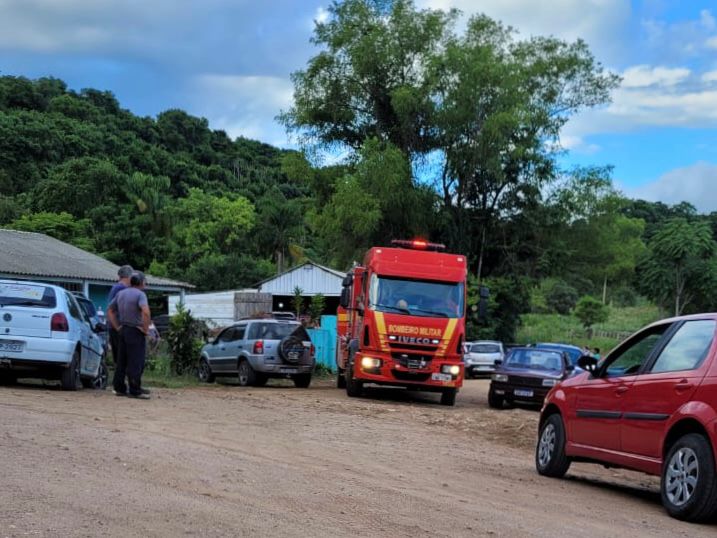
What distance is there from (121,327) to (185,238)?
5213 centimetres

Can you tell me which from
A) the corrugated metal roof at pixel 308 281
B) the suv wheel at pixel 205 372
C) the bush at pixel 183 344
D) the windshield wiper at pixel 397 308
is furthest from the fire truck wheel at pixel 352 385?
the corrugated metal roof at pixel 308 281

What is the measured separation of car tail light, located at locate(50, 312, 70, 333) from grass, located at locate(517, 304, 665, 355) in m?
38.3

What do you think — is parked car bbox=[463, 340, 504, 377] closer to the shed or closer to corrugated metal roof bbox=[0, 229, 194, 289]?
the shed

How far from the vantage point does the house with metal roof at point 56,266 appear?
3154 cm

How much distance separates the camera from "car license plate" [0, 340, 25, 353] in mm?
13781

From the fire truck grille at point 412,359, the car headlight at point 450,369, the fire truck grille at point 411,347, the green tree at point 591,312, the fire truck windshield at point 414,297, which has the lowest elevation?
the car headlight at point 450,369

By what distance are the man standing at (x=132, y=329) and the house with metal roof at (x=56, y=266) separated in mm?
17760

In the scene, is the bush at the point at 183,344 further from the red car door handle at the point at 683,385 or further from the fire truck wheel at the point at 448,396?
the red car door handle at the point at 683,385

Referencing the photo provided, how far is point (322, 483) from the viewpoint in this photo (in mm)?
7746

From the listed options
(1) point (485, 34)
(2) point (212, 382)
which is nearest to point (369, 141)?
(1) point (485, 34)

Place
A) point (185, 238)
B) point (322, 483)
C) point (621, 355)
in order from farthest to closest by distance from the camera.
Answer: point (185, 238), point (621, 355), point (322, 483)

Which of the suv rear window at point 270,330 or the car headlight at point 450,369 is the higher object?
the suv rear window at point 270,330

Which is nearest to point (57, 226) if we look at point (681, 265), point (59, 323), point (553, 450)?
point (681, 265)

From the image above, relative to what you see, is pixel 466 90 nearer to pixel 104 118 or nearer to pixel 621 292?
pixel 104 118
